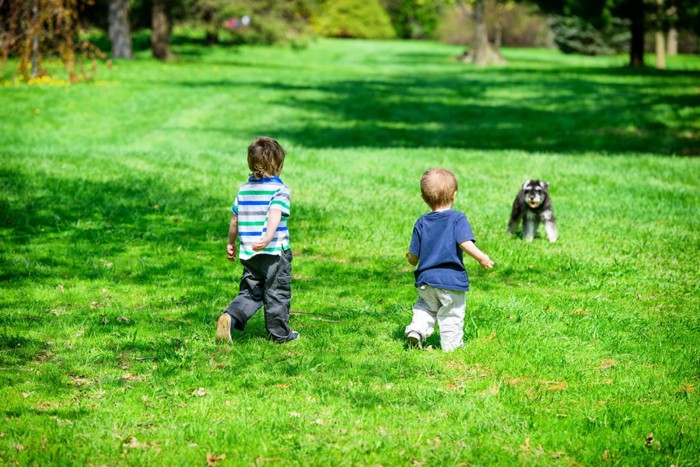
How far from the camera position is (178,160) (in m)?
15.7

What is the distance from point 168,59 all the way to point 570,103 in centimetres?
2185

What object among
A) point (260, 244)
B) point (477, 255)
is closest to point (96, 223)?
point (260, 244)

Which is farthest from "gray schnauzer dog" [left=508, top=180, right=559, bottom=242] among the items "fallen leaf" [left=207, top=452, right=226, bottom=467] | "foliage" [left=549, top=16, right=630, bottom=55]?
"foliage" [left=549, top=16, right=630, bottom=55]

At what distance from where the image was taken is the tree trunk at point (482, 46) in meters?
47.8

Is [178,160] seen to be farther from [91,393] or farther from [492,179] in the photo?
[91,393]

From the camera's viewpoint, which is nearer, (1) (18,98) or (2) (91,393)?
(2) (91,393)

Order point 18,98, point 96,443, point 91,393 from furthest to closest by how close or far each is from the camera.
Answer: point 18,98, point 91,393, point 96,443

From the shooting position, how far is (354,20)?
96000 mm

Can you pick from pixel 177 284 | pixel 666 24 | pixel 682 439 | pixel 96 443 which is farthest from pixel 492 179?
pixel 666 24

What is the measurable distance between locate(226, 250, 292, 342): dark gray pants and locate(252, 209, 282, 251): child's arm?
170mm

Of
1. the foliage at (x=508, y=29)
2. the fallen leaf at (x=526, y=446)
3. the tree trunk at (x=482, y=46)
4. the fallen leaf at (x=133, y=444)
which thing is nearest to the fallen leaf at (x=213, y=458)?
the fallen leaf at (x=133, y=444)

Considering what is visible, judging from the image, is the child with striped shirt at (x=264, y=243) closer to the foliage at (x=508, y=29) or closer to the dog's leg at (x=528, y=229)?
the dog's leg at (x=528, y=229)

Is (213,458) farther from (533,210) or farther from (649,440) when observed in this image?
(533,210)

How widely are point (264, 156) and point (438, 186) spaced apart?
1.39 m
